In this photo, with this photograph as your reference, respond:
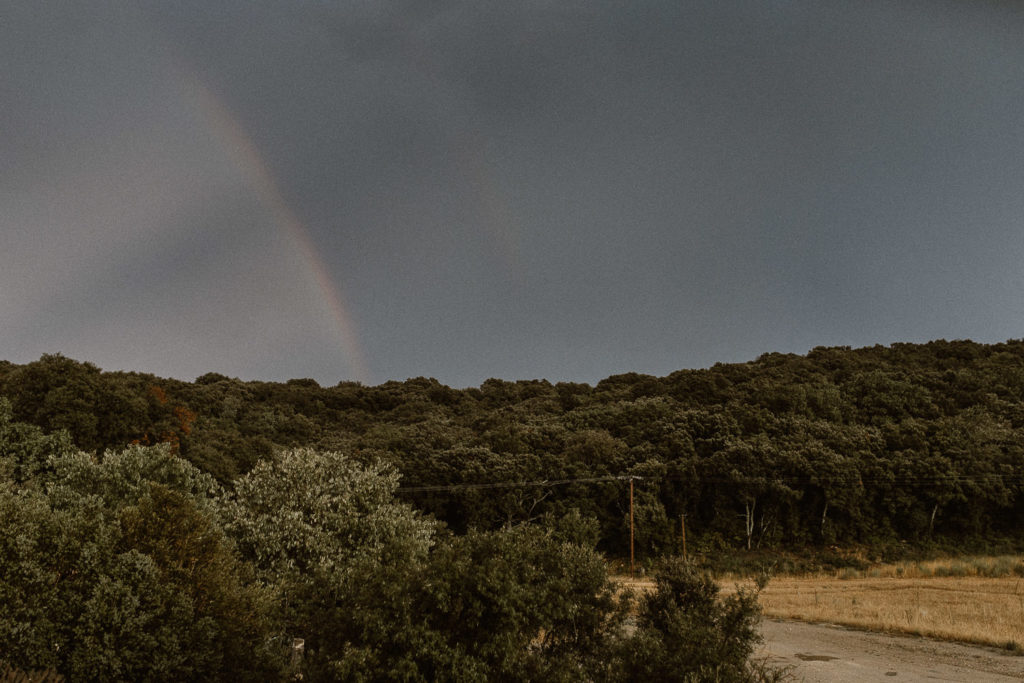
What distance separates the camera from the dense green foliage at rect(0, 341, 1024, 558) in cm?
5319

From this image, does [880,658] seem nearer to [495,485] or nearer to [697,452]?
[495,485]

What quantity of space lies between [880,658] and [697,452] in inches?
1781

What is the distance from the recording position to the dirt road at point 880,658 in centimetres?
1992

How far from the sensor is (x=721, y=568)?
55.1 meters

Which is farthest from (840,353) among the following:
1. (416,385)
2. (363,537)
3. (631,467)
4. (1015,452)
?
(363,537)

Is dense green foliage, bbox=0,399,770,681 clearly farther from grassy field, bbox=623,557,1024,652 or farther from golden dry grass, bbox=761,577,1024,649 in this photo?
golden dry grass, bbox=761,577,1024,649

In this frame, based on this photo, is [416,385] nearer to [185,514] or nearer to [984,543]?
[984,543]

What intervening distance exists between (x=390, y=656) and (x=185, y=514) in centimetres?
706

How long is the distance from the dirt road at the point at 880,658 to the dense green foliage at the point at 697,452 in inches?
895

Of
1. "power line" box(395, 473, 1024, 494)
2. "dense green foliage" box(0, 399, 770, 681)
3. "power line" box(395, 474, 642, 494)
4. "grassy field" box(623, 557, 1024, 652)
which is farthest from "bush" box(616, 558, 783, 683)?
"power line" box(395, 474, 642, 494)

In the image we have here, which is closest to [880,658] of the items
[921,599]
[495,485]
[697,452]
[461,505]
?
[921,599]

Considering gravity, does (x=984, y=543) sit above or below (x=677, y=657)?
below

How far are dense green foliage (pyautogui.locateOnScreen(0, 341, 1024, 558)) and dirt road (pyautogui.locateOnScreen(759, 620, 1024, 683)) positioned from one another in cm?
2272

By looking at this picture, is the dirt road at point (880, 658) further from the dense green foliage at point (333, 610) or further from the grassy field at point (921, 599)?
the dense green foliage at point (333, 610)
